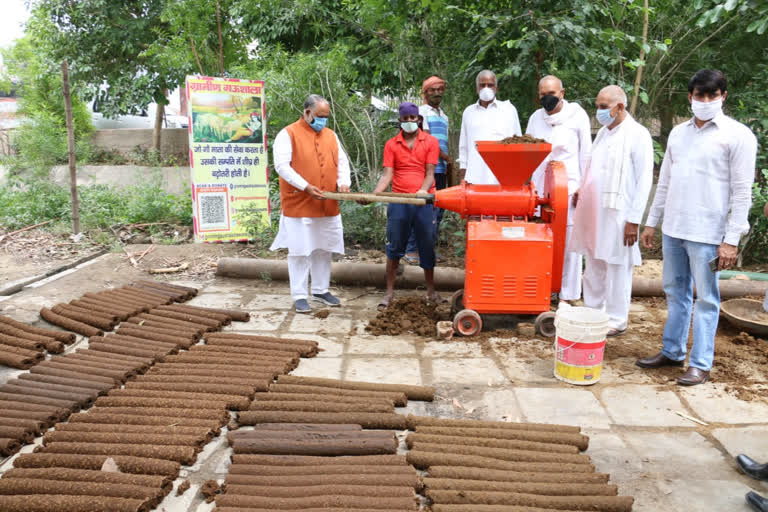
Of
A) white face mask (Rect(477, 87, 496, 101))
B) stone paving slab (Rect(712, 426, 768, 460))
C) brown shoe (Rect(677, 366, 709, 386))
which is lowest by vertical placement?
stone paving slab (Rect(712, 426, 768, 460))

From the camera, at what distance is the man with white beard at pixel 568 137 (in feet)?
18.0

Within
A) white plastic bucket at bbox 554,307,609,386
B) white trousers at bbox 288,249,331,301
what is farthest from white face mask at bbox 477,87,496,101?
white plastic bucket at bbox 554,307,609,386

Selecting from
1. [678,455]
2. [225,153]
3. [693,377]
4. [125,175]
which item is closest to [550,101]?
[693,377]

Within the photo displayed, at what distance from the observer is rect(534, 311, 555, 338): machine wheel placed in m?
5.18

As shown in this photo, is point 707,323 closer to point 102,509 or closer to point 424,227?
point 424,227

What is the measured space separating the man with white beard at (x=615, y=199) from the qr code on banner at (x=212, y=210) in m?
4.88

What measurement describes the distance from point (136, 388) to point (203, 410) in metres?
0.67

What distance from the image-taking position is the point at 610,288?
5.18 metres

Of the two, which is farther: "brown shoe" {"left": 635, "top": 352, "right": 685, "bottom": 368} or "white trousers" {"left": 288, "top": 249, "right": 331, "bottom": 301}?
"white trousers" {"left": 288, "top": 249, "right": 331, "bottom": 301}

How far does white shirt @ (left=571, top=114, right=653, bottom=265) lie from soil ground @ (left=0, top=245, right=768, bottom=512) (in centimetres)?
82

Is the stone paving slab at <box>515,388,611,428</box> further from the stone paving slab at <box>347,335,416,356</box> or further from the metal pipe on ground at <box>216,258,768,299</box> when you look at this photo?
the metal pipe on ground at <box>216,258,768,299</box>

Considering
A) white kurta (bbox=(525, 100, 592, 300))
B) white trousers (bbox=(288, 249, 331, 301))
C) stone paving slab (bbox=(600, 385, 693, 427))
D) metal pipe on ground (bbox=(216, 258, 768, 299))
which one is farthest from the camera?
metal pipe on ground (bbox=(216, 258, 768, 299))

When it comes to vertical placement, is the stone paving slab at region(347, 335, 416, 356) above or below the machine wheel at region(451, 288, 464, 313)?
below

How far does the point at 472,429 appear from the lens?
356cm
